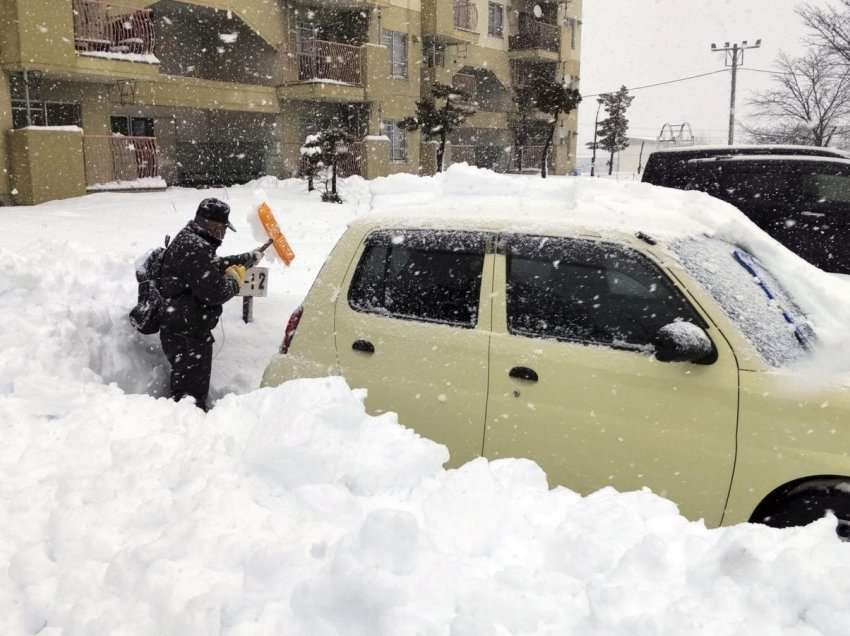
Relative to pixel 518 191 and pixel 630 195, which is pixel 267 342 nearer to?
pixel 518 191

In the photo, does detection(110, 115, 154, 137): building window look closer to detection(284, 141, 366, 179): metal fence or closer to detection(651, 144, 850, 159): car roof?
detection(284, 141, 366, 179): metal fence

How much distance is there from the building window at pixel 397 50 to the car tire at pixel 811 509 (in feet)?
90.1

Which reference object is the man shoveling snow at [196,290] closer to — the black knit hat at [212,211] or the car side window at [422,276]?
the black knit hat at [212,211]

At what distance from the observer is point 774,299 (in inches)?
139

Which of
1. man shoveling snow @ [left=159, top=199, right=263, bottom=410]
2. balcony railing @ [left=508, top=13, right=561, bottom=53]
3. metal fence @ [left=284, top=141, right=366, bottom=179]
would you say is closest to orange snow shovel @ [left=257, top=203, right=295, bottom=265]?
man shoveling snow @ [left=159, top=199, right=263, bottom=410]

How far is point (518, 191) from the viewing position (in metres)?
4.23

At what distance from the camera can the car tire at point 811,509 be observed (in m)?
2.96

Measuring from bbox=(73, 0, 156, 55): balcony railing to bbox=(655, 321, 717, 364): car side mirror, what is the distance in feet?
59.2

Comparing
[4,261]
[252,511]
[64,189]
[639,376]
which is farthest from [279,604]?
[64,189]

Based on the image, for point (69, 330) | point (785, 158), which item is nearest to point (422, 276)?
point (69, 330)

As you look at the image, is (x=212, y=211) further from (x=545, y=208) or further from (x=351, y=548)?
(x=351, y=548)

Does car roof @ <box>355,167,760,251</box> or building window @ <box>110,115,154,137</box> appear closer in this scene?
car roof @ <box>355,167,760,251</box>

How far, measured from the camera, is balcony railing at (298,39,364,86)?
2480 cm

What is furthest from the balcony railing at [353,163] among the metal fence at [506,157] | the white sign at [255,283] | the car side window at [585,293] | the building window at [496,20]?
the car side window at [585,293]
